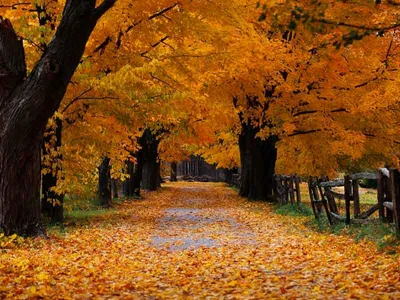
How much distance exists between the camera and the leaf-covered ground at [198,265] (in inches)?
288

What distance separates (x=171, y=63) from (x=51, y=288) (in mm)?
9755

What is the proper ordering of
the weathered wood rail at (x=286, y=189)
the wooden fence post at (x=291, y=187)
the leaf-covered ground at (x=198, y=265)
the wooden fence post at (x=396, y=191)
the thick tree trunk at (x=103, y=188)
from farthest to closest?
the thick tree trunk at (x=103, y=188) → the weathered wood rail at (x=286, y=189) → the wooden fence post at (x=291, y=187) → the wooden fence post at (x=396, y=191) → the leaf-covered ground at (x=198, y=265)

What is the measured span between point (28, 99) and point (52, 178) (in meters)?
6.56

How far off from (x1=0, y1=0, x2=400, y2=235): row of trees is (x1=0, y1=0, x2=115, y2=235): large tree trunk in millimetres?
23

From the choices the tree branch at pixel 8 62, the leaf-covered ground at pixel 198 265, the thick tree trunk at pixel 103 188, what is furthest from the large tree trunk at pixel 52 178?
the thick tree trunk at pixel 103 188

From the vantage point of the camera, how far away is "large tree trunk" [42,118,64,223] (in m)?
15.1

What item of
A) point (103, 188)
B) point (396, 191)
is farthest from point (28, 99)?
point (103, 188)

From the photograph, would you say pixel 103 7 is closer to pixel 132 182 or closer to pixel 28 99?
pixel 28 99

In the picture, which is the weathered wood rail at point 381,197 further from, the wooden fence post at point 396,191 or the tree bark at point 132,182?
the tree bark at point 132,182

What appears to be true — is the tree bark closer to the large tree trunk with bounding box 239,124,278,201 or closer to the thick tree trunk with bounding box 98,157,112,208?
the thick tree trunk with bounding box 98,157,112,208

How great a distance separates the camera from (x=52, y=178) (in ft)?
54.9

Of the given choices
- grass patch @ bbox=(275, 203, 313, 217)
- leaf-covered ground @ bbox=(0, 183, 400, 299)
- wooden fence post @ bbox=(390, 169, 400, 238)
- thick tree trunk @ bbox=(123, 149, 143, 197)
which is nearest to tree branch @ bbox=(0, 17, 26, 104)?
leaf-covered ground @ bbox=(0, 183, 400, 299)

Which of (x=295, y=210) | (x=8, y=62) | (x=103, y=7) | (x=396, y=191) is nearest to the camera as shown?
(x=103, y=7)

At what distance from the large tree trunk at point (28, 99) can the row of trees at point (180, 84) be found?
23 mm
